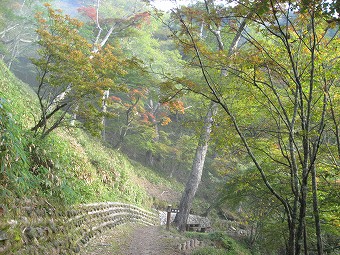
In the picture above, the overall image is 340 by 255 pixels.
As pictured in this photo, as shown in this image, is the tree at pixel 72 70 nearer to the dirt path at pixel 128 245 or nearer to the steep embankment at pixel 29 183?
the steep embankment at pixel 29 183

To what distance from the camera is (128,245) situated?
784 centimetres

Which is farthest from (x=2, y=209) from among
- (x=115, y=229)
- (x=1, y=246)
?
(x=115, y=229)

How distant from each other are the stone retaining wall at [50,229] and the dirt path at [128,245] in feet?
0.79

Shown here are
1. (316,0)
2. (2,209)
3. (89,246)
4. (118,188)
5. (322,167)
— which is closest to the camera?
(316,0)

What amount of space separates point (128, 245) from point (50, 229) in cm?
350

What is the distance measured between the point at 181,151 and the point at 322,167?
49.6 ft

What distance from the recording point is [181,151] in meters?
21.7

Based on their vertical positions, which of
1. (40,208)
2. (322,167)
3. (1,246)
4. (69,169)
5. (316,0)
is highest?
(316,0)

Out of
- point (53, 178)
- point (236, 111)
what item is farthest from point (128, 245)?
point (236, 111)

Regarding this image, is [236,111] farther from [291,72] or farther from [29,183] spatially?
[29,183]

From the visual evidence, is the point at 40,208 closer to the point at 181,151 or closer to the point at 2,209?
the point at 2,209

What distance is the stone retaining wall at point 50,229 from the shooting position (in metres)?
3.64

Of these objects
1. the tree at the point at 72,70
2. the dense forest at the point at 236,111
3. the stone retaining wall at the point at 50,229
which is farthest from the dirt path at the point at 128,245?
the tree at the point at 72,70

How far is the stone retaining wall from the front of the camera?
364 centimetres
